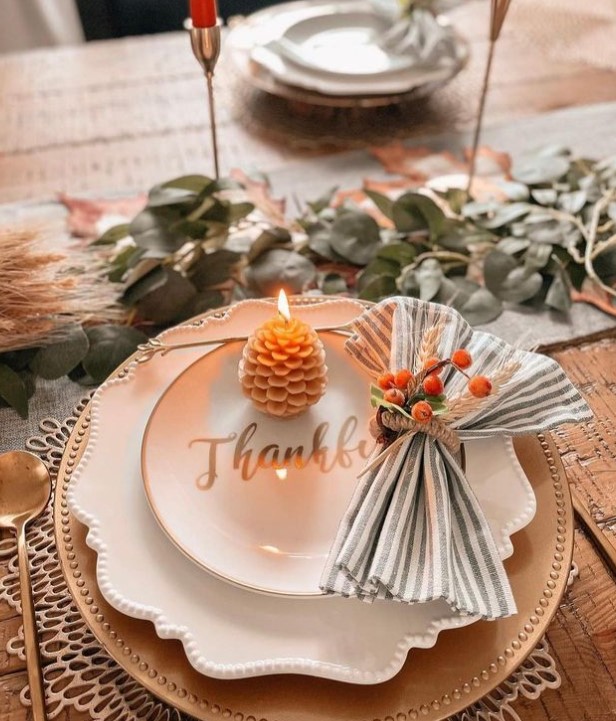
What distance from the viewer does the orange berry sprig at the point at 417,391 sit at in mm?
396

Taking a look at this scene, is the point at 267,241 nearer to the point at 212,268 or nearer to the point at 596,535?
the point at 212,268

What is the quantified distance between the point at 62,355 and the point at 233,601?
283 millimetres

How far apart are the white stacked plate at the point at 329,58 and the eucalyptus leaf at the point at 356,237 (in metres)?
0.25

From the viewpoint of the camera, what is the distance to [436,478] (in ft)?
1.31

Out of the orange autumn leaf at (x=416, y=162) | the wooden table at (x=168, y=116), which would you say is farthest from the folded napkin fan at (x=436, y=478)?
the orange autumn leaf at (x=416, y=162)

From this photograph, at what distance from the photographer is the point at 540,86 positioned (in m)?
1.01

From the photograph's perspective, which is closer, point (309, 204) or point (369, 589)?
point (369, 589)

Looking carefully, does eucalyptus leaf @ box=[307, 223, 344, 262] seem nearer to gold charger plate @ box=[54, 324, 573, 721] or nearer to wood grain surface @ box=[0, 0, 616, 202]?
wood grain surface @ box=[0, 0, 616, 202]

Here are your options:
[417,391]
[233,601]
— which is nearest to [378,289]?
[417,391]

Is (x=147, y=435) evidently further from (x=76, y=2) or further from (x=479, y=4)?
(x=76, y=2)

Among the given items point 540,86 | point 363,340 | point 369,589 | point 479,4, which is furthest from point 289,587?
point 479,4

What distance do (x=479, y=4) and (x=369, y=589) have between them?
1.15m

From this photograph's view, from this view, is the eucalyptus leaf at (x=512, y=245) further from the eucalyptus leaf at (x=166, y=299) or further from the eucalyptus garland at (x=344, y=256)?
the eucalyptus leaf at (x=166, y=299)

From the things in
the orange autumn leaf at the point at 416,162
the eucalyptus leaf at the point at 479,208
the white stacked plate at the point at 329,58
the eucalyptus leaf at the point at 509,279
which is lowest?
the eucalyptus leaf at the point at 509,279
